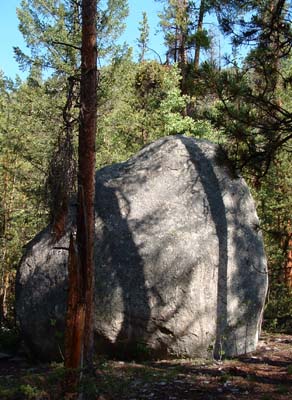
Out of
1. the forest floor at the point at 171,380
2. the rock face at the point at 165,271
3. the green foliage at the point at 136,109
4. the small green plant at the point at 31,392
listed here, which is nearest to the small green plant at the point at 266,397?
the forest floor at the point at 171,380

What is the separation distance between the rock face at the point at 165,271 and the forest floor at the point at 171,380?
0.48 meters

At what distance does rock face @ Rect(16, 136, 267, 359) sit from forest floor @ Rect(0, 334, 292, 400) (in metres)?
0.48

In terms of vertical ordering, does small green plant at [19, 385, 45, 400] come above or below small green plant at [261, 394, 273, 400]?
above

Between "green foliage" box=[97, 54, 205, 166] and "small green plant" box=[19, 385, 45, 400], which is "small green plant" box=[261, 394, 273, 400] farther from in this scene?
"green foliage" box=[97, 54, 205, 166]

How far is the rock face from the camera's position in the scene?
28.7 ft

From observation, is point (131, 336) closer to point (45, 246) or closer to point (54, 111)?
point (45, 246)

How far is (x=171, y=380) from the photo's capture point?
7.31 m

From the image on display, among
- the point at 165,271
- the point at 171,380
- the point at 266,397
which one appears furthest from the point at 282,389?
the point at 165,271

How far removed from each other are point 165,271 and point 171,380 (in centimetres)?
207

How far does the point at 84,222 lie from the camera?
6820mm

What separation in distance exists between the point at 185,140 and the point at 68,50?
6.98 m

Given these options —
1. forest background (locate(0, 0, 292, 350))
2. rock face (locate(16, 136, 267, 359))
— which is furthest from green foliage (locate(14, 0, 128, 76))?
rock face (locate(16, 136, 267, 359))

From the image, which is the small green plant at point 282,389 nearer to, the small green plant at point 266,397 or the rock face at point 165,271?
the small green plant at point 266,397

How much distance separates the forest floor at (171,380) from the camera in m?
6.52
